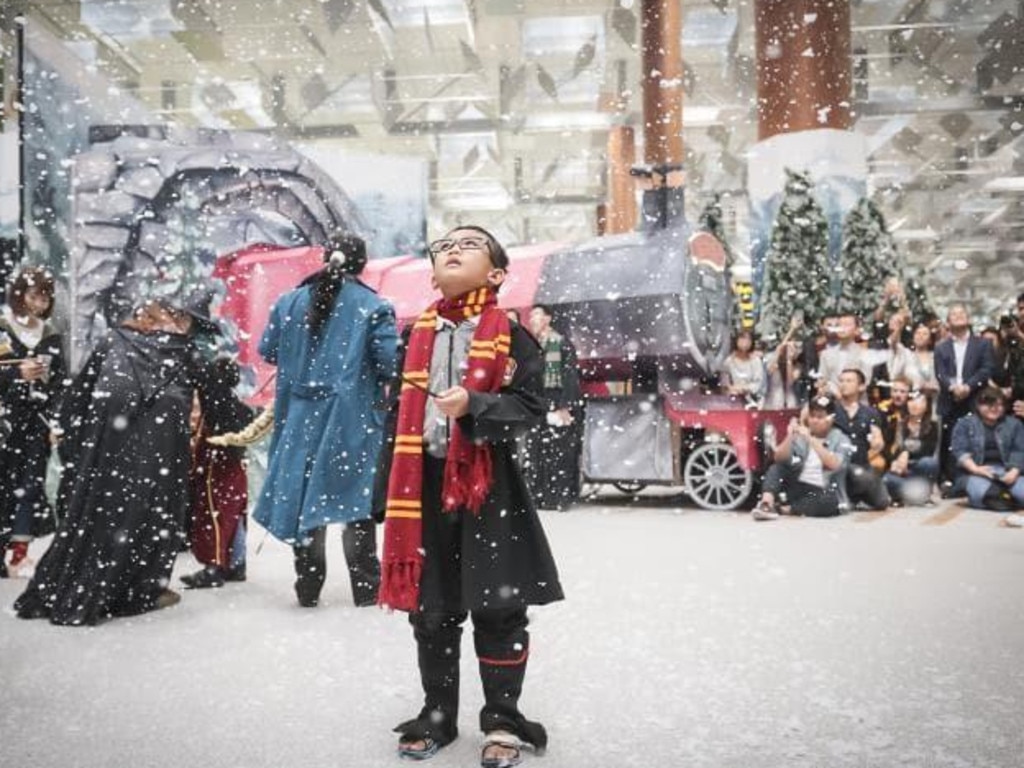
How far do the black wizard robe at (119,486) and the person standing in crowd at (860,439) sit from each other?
19.3 ft

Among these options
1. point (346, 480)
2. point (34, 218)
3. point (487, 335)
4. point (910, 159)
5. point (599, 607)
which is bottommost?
point (599, 607)

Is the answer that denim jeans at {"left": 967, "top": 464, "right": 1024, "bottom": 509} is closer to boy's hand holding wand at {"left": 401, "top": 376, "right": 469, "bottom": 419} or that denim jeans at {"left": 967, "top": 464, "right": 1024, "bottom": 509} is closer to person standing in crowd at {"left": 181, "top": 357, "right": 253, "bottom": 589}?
person standing in crowd at {"left": 181, "top": 357, "right": 253, "bottom": 589}

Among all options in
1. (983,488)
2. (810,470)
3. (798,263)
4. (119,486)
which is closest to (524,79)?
(798,263)

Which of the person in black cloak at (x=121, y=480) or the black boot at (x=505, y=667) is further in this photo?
the person in black cloak at (x=121, y=480)

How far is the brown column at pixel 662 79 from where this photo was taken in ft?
43.2

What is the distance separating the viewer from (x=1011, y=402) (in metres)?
9.10

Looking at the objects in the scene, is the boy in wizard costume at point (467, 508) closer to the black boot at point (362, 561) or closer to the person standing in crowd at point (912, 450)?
the black boot at point (362, 561)

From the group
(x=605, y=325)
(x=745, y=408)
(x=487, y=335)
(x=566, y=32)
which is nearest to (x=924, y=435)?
(x=745, y=408)

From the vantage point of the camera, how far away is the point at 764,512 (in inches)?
319

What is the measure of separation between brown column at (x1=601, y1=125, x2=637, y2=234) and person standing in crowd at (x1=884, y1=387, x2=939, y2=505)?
9827 millimetres

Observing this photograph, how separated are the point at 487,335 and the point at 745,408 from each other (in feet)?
21.0

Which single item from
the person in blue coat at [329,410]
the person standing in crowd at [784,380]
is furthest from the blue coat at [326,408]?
the person standing in crowd at [784,380]

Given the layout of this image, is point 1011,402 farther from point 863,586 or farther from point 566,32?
point 566,32

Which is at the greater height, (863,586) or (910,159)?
(910,159)
